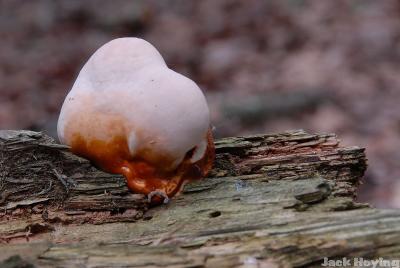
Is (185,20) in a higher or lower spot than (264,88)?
higher

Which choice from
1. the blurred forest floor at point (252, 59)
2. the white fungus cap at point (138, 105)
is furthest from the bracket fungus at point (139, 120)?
the blurred forest floor at point (252, 59)

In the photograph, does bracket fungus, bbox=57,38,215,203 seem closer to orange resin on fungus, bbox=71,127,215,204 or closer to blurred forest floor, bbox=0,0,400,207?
orange resin on fungus, bbox=71,127,215,204

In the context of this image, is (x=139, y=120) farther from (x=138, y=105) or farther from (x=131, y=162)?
(x=131, y=162)

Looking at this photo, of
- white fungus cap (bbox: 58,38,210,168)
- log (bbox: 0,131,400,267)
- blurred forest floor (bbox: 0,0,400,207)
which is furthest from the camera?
blurred forest floor (bbox: 0,0,400,207)

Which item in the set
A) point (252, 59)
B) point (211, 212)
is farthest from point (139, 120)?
point (252, 59)

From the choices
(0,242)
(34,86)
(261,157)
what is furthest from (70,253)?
(34,86)

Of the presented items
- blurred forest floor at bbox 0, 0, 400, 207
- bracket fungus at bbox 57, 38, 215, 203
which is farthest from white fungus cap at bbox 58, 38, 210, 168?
blurred forest floor at bbox 0, 0, 400, 207

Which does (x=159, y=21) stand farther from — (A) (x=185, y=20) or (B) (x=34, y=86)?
(B) (x=34, y=86)
